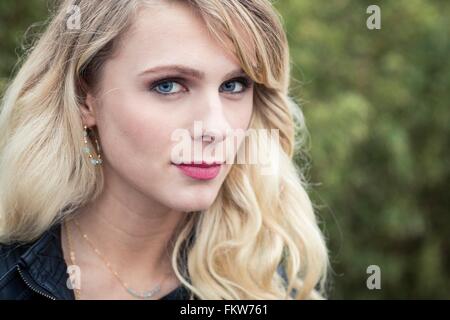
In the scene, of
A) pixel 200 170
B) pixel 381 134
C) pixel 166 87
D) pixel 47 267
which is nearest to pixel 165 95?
pixel 166 87

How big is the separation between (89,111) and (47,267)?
1.73ft

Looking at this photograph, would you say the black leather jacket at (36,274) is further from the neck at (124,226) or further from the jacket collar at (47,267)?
the neck at (124,226)

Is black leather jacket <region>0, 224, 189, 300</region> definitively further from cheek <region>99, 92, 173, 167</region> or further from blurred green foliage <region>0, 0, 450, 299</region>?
blurred green foliage <region>0, 0, 450, 299</region>

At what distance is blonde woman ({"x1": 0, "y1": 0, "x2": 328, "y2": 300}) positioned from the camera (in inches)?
84.1

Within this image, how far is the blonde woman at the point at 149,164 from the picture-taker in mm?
2137

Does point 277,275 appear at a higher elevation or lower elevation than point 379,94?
lower

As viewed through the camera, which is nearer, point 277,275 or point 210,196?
point 210,196

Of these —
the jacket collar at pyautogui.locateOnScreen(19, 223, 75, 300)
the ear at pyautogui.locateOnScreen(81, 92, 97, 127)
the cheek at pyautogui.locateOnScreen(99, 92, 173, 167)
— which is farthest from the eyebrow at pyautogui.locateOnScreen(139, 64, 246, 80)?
the jacket collar at pyautogui.locateOnScreen(19, 223, 75, 300)
